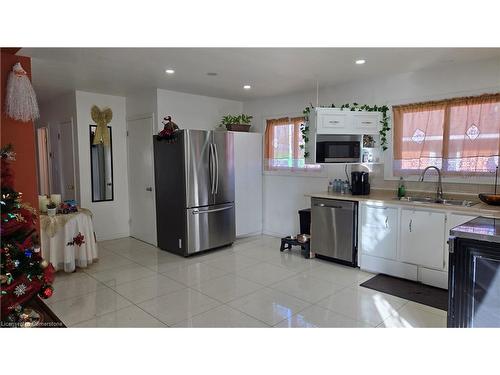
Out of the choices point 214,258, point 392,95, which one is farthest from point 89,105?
point 392,95

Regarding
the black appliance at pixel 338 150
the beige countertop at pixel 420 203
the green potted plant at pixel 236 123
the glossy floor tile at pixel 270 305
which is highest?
the green potted plant at pixel 236 123

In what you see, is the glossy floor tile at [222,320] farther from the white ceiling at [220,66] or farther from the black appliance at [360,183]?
the white ceiling at [220,66]

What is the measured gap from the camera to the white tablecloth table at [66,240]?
4.05m

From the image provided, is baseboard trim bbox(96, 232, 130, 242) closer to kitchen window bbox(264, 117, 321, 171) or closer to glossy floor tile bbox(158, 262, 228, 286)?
glossy floor tile bbox(158, 262, 228, 286)

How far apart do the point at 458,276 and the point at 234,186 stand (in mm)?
3666

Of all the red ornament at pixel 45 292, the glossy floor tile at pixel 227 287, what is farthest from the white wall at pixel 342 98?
the red ornament at pixel 45 292

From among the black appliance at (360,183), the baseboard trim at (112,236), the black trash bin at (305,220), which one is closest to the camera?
the black appliance at (360,183)

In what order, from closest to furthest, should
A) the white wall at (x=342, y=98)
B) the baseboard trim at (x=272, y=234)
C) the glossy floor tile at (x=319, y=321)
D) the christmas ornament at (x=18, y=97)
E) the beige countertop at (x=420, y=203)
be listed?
the glossy floor tile at (x=319, y=321) < the christmas ornament at (x=18, y=97) < the beige countertop at (x=420, y=203) < the white wall at (x=342, y=98) < the baseboard trim at (x=272, y=234)

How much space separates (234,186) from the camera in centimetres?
550

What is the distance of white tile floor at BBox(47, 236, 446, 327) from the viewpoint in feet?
9.75

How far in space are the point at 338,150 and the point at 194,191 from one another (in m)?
2.06

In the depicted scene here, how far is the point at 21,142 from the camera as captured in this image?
3260 millimetres

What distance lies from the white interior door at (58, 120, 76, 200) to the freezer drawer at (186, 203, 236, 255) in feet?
7.43
